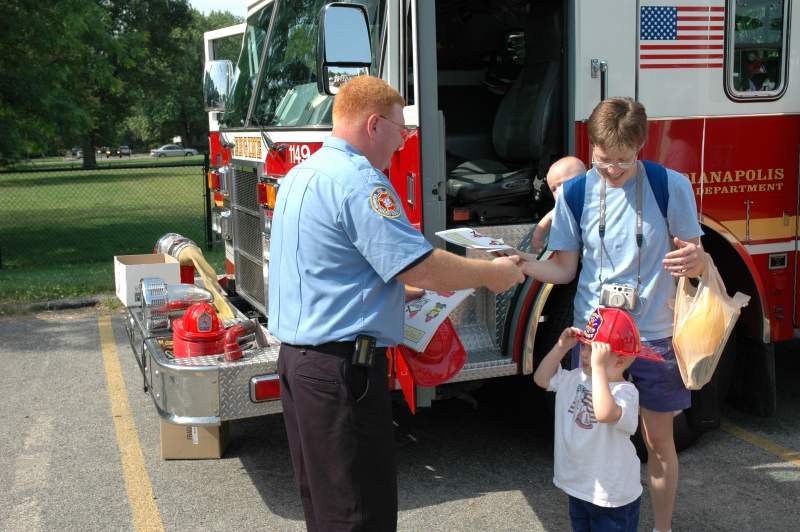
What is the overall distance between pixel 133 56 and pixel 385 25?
12.9 metres

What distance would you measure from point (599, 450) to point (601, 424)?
0.09m

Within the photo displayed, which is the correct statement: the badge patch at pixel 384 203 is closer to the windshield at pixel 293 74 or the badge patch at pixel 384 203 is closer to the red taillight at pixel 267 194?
the windshield at pixel 293 74

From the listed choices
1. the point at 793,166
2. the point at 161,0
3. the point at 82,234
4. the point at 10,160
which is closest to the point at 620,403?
the point at 793,166

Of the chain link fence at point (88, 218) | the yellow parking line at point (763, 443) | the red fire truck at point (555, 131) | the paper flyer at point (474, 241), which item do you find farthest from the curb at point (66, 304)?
the paper flyer at point (474, 241)

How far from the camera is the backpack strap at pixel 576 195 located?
10.9ft

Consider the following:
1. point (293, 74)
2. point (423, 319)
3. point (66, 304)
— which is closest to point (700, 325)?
point (423, 319)

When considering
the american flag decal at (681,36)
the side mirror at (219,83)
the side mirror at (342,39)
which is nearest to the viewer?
the side mirror at (342,39)

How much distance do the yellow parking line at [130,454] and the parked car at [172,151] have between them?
6939 cm

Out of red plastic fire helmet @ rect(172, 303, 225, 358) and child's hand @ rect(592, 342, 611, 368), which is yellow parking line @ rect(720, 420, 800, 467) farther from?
red plastic fire helmet @ rect(172, 303, 225, 358)

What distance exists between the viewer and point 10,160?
39.9ft

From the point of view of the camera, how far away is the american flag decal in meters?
4.29

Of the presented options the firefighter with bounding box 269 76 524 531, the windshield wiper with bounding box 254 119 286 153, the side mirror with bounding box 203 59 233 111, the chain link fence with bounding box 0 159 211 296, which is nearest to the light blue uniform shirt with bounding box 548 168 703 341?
the firefighter with bounding box 269 76 524 531

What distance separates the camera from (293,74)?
480 cm

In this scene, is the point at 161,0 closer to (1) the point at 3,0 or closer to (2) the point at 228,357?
(1) the point at 3,0
